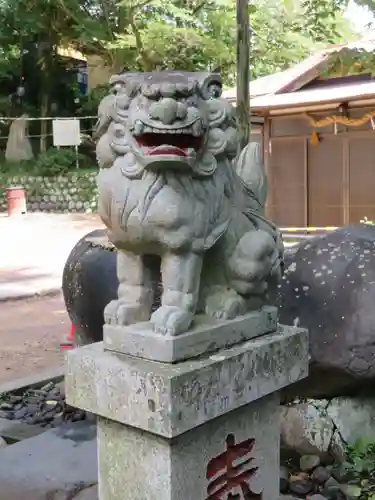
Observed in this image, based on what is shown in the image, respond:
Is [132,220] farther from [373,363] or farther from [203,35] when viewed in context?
[203,35]

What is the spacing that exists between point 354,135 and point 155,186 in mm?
10700

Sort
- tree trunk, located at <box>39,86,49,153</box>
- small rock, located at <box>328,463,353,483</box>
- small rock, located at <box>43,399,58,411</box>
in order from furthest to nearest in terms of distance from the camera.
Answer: tree trunk, located at <box>39,86,49,153</box> < small rock, located at <box>43,399,58,411</box> < small rock, located at <box>328,463,353,483</box>

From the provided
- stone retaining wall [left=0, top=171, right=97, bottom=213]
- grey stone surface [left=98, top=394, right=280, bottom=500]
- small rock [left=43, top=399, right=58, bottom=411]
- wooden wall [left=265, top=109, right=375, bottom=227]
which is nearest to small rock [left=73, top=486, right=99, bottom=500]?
grey stone surface [left=98, top=394, right=280, bottom=500]

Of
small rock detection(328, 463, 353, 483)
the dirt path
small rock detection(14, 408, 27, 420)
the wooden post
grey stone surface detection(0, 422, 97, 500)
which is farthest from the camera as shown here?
the wooden post

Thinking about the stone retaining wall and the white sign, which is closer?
the white sign

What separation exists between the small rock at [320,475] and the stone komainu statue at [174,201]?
4.46 ft

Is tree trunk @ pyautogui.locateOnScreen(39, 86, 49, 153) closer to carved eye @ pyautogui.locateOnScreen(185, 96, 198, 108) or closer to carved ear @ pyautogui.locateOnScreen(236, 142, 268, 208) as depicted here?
carved ear @ pyautogui.locateOnScreen(236, 142, 268, 208)

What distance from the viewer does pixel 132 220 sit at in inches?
85.3

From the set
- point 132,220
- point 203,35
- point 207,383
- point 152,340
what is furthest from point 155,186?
point 203,35

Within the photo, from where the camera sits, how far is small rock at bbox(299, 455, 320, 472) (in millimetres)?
Answer: 3391

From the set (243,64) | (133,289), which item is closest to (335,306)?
(133,289)

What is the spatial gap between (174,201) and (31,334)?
528 cm

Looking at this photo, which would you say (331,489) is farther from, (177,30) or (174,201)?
(177,30)

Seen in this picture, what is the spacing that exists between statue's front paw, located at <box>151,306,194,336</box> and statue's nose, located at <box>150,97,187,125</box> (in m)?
0.63
